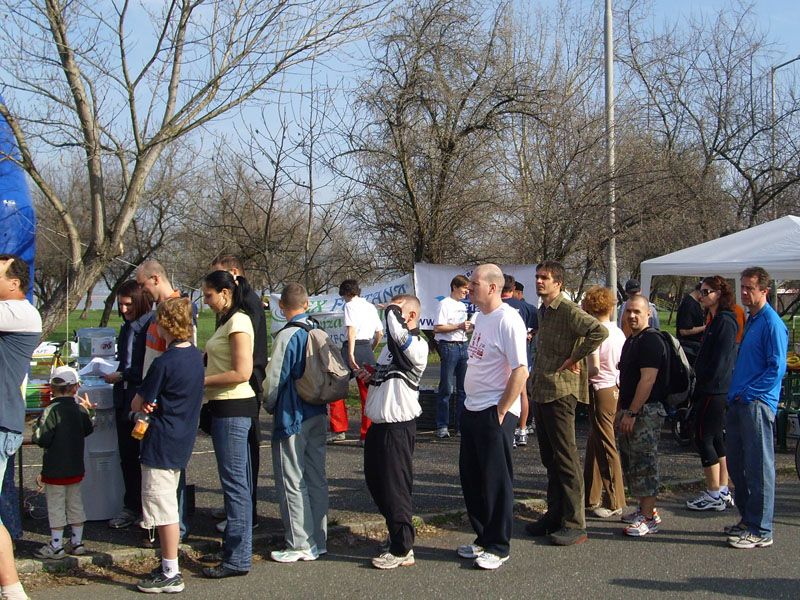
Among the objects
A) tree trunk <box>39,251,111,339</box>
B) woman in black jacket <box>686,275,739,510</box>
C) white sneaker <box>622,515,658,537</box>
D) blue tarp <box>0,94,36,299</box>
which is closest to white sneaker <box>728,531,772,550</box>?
white sneaker <box>622,515,658,537</box>

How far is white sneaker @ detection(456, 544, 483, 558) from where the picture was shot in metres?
5.57

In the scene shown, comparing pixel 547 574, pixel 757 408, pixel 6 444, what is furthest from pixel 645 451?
pixel 6 444

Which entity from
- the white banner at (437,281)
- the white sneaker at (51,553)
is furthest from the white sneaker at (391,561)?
the white banner at (437,281)

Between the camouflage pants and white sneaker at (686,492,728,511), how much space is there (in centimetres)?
89

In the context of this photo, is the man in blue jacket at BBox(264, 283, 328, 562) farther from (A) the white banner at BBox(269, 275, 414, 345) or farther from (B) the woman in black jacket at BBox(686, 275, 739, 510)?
(A) the white banner at BBox(269, 275, 414, 345)

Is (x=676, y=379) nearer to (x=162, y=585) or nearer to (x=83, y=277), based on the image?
(x=162, y=585)

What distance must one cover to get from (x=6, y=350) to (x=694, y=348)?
8835 millimetres

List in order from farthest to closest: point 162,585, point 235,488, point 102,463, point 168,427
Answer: point 102,463
point 235,488
point 168,427
point 162,585

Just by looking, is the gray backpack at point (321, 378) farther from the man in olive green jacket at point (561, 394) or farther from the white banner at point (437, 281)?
the white banner at point (437, 281)

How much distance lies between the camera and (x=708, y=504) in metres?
6.86

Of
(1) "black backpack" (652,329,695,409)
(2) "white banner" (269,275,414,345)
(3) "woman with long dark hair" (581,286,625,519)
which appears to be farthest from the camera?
(2) "white banner" (269,275,414,345)

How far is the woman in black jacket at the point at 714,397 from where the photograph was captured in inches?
265

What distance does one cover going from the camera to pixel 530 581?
17.0ft

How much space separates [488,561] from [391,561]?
2.01 ft
